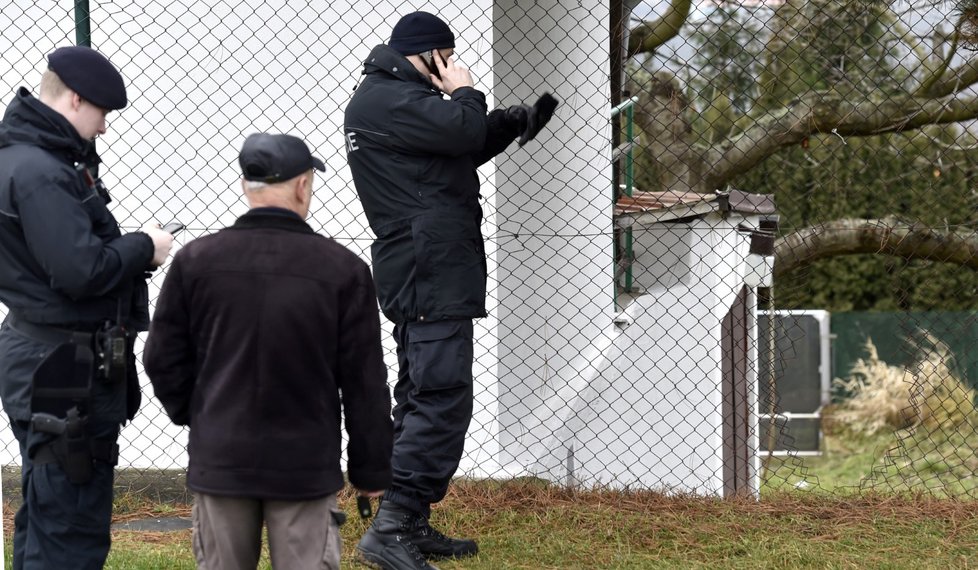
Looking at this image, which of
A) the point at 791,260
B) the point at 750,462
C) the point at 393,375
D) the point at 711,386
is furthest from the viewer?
the point at 791,260

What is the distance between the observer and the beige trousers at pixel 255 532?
2.57 meters

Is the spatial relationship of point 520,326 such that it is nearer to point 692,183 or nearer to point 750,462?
point 750,462

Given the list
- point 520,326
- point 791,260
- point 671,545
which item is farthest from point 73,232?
point 791,260

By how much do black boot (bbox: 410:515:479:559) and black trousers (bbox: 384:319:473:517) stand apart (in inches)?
4.1

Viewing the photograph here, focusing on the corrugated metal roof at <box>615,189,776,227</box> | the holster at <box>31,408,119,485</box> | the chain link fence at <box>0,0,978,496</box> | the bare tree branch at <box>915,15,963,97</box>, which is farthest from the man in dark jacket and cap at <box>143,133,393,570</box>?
the bare tree branch at <box>915,15,963,97</box>

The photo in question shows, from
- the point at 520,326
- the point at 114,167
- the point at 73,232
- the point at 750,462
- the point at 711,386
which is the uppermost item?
the point at 114,167

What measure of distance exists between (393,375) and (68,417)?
250 centimetres

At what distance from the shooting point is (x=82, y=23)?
4.84 metres

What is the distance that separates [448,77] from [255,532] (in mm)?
1844

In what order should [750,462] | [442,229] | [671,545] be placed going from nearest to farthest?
[442,229] < [671,545] < [750,462]

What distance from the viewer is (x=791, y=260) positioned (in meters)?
8.91

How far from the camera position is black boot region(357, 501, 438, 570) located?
3717 millimetres

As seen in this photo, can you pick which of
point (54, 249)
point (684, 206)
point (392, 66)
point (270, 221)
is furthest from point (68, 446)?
point (684, 206)

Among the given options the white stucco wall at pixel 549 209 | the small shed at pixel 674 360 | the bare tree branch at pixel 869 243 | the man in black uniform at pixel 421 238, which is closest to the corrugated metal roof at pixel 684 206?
the small shed at pixel 674 360
